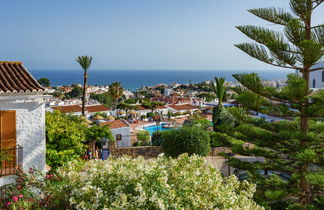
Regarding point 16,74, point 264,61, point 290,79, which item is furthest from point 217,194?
point 16,74

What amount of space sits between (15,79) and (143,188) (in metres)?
5.25

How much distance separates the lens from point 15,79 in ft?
24.0

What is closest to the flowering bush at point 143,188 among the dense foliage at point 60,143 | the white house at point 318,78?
the dense foliage at point 60,143

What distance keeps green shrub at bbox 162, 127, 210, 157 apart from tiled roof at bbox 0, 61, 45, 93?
6.49 metres

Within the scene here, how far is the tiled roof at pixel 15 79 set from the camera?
6.88 m

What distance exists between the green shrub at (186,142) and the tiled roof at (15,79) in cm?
649

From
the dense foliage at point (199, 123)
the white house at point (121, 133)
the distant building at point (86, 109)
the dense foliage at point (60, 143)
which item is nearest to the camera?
the dense foliage at point (60, 143)

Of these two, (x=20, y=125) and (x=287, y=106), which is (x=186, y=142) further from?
(x=20, y=125)

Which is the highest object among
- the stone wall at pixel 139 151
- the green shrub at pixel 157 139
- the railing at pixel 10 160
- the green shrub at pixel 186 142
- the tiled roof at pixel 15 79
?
the tiled roof at pixel 15 79

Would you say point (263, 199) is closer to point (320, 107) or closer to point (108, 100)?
point (320, 107)

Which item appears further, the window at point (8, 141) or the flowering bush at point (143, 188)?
the window at point (8, 141)

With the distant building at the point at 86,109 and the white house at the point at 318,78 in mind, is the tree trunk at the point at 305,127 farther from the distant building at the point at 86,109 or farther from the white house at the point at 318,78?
the white house at the point at 318,78

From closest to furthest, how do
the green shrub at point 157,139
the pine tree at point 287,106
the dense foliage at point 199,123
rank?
the pine tree at point 287,106 < the green shrub at point 157,139 < the dense foliage at point 199,123

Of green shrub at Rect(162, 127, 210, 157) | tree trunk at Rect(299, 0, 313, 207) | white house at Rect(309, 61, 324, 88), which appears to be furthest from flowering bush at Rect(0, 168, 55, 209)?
white house at Rect(309, 61, 324, 88)
